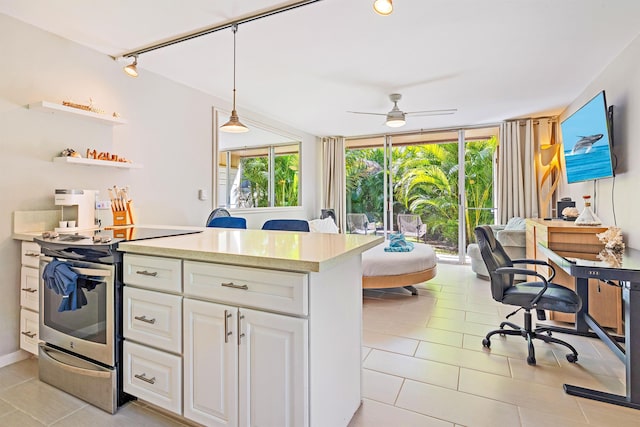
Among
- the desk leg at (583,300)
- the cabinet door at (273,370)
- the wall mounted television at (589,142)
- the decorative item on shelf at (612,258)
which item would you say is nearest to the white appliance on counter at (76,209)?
the cabinet door at (273,370)

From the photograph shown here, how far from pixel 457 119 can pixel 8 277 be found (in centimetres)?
572

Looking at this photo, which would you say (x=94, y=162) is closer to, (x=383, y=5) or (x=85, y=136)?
(x=85, y=136)

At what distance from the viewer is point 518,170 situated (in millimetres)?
5219

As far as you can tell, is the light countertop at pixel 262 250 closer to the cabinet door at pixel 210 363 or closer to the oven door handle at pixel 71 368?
the cabinet door at pixel 210 363

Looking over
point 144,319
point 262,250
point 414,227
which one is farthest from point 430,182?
point 144,319

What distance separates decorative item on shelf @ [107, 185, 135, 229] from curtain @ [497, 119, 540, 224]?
5317 mm

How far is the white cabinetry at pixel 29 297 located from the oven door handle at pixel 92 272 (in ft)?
2.23

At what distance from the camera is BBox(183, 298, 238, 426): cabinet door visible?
56.4 inches

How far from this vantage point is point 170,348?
160cm

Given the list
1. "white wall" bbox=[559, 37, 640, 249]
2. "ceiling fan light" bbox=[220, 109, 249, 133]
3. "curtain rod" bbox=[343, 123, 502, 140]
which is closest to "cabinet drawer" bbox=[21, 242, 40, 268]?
"ceiling fan light" bbox=[220, 109, 249, 133]

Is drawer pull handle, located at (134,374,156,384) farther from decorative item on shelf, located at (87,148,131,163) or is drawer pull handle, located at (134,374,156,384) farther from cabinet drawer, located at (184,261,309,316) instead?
decorative item on shelf, located at (87,148,131,163)

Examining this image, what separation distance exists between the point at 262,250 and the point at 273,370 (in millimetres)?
512

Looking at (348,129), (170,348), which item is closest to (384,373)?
(170,348)

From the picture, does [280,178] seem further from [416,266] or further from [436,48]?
[436,48]
